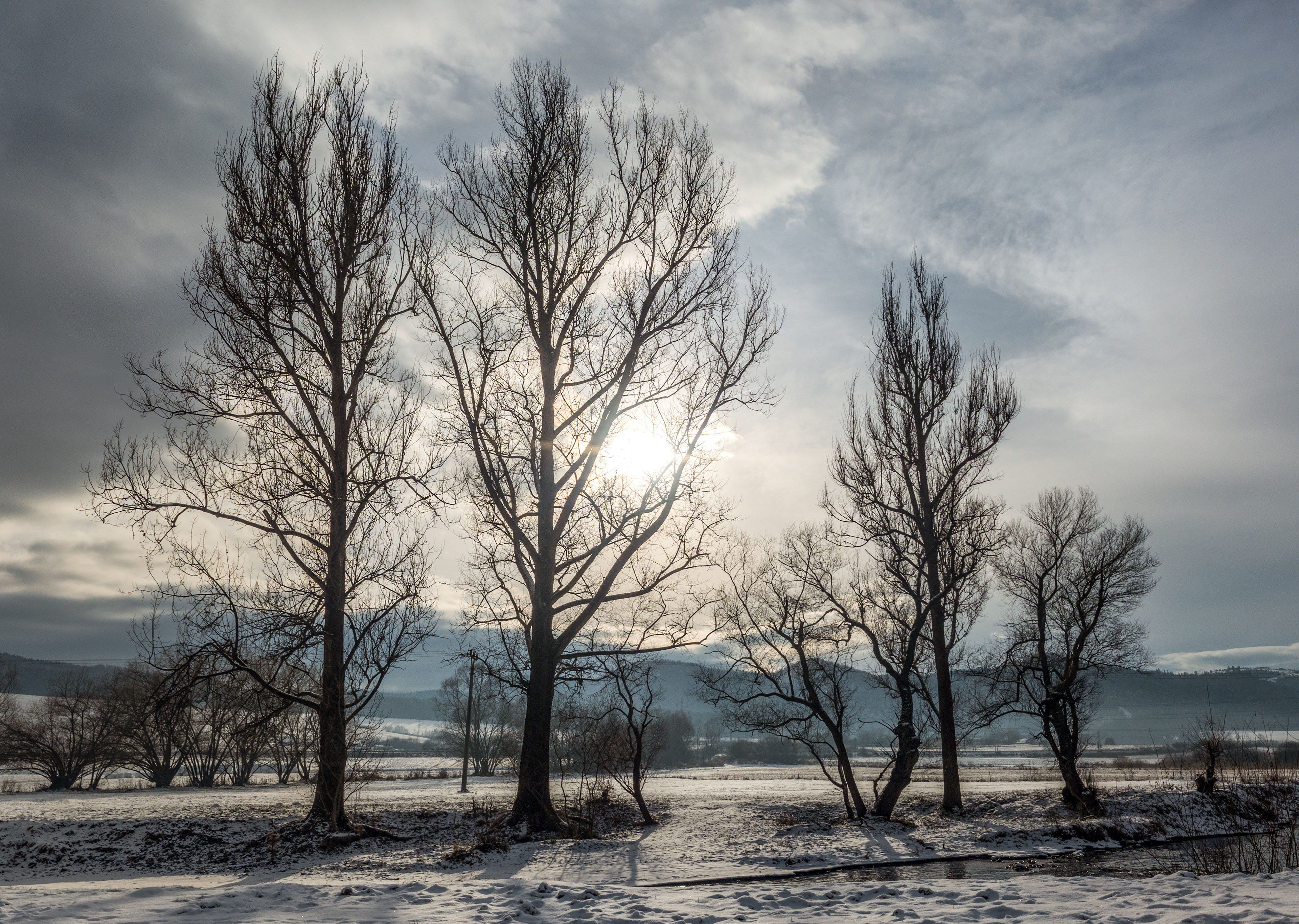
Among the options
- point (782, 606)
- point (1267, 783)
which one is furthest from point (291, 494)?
point (1267, 783)

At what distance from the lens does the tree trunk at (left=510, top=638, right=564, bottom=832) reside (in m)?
14.2

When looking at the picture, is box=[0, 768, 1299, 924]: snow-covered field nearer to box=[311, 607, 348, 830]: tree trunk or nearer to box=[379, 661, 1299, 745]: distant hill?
box=[311, 607, 348, 830]: tree trunk

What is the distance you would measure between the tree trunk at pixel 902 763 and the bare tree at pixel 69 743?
3253 centimetres

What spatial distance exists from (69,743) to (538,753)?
31.5 meters

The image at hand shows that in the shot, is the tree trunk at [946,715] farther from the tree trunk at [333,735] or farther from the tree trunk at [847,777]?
the tree trunk at [333,735]

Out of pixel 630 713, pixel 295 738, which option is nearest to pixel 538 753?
pixel 630 713

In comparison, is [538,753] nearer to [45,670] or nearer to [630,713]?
[630,713]

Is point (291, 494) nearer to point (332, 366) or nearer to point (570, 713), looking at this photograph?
point (332, 366)

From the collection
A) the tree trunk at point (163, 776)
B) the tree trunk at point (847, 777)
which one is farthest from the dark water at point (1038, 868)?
the tree trunk at point (163, 776)

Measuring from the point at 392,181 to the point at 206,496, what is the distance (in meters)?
8.15

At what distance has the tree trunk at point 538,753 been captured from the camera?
46.5 feet

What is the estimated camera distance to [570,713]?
55.1 ft

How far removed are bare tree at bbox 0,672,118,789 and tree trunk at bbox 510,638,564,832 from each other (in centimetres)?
2766

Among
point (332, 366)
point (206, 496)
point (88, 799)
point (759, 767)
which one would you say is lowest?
point (759, 767)
